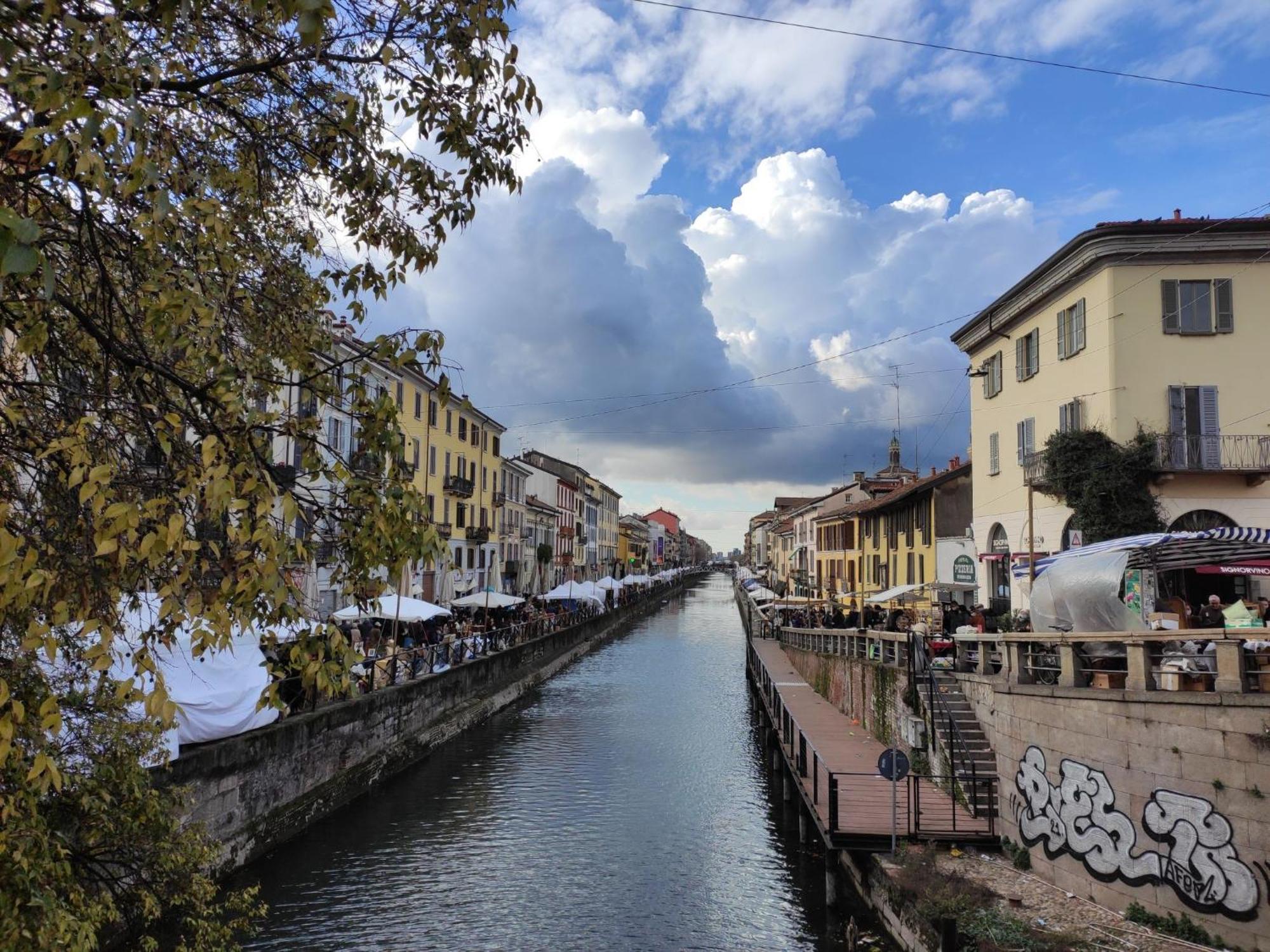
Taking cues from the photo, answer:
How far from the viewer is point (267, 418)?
4230 millimetres

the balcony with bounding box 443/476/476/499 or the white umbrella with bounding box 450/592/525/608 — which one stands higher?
the balcony with bounding box 443/476/476/499

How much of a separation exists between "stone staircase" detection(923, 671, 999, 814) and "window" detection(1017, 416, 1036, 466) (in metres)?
11.2

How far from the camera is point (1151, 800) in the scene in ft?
34.2

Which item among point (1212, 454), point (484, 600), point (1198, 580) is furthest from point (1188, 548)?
point (484, 600)

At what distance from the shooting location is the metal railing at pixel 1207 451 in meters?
20.5

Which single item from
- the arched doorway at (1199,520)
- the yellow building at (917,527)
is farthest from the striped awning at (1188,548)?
the yellow building at (917,527)

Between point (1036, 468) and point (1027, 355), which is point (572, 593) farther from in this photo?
point (1036, 468)

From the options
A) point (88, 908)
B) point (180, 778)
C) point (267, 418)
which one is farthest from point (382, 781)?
point (267, 418)

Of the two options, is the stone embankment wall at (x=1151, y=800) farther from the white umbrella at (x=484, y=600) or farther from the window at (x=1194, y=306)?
the white umbrella at (x=484, y=600)

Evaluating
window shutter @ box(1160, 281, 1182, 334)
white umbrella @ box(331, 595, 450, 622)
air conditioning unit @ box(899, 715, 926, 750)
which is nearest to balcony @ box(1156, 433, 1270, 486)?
window shutter @ box(1160, 281, 1182, 334)

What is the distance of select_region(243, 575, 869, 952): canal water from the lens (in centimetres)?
1263

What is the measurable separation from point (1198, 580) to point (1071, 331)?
6.98 metres

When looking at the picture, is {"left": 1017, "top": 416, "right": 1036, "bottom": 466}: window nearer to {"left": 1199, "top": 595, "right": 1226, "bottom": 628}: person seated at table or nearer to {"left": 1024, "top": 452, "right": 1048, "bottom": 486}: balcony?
{"left": 1024, "top": 452, "right": 1048, "bottom": 486}: balcony

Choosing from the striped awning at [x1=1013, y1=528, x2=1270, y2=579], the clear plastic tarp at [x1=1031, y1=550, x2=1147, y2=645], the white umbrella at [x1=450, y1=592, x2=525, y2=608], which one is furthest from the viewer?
the white umbrella at [x1=450, y1=592, x2=525, y2=608]
